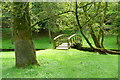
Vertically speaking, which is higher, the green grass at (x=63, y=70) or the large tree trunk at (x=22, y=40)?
the large tree trunk at (x=22, y=40)

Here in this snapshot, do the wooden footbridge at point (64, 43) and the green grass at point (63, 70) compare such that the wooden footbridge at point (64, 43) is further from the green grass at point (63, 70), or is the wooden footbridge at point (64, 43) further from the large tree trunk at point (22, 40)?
the large tree trunk at point (22, 40)

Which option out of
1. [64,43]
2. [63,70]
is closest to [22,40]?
[63,70]

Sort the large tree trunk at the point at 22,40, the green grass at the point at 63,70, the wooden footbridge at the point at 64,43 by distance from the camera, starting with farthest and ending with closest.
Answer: the wooden footbridge at the point at 64,43, the large tree trunk at the point at 22,40, the green grass at the point at 63,70

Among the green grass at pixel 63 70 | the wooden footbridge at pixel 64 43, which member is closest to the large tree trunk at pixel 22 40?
the green grass at pixel 63 70

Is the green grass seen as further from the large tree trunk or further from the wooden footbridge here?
the wooden footbridge

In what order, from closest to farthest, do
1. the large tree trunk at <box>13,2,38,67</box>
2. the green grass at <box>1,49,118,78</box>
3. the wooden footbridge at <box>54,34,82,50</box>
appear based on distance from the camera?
the green grass at <box>1,49,118,78</box>, the large tree trunk at <box>13,2,38,67</box>, the wooden footbridge at <box>54,34,82,50</box>

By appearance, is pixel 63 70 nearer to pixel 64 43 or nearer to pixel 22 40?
pixel 22 40

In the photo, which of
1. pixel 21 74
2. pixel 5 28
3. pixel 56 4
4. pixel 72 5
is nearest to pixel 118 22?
pixel 72 5

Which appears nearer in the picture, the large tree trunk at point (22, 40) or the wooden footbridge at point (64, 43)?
the large tree trunk at point (22, 40)

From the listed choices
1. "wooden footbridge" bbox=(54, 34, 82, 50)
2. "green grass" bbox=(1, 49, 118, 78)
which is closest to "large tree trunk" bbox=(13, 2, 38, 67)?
"green grass" bbox=(1, 49, 118, 78)

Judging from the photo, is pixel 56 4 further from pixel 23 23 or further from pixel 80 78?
pixel 80 78

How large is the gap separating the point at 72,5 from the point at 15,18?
9.77 feet

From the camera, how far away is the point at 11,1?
189 inches

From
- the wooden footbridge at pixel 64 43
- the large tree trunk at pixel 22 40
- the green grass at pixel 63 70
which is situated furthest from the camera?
the wooden footbridge at pixel 64 43
